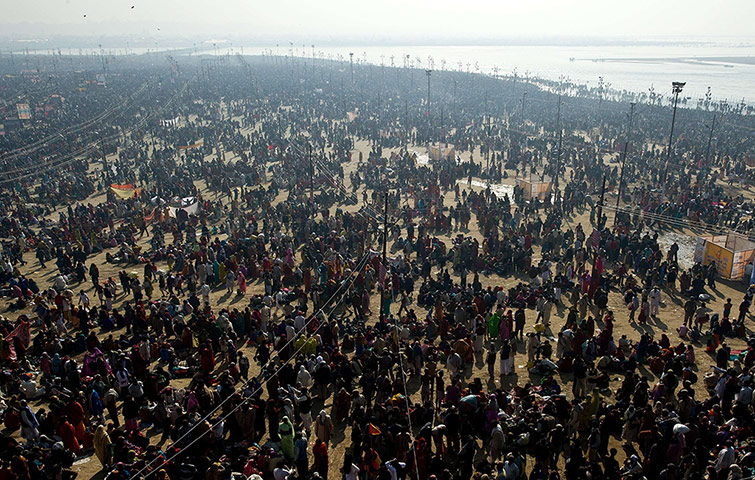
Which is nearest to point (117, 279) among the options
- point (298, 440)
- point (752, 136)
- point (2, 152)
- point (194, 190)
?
point (194, 190)

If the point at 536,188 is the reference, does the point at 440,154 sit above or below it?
above

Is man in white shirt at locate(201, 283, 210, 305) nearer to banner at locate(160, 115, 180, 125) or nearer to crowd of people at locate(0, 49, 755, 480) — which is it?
crowd of people at locate(0, 49, 755, 480)

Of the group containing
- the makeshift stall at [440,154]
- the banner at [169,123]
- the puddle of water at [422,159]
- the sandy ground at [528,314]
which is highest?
the banner at [169,123]

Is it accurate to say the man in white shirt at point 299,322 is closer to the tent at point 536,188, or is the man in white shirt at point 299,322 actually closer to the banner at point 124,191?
the tent at point 536,188

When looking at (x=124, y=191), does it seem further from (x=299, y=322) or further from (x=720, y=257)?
(x=720, y=257)

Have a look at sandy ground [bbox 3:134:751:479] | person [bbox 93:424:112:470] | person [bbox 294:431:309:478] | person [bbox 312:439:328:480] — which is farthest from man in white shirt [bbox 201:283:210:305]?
person [bbox 312:439:328:480]

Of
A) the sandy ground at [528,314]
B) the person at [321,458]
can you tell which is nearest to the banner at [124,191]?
the sandy ground at [528,314]

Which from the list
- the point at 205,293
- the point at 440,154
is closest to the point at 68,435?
the point at 205,293
